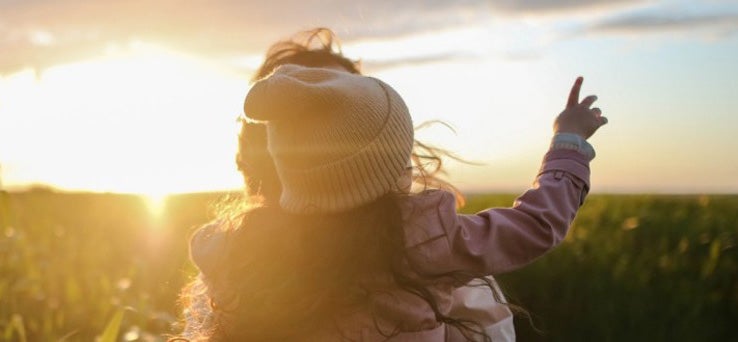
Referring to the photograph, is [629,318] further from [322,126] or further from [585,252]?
[322,126]

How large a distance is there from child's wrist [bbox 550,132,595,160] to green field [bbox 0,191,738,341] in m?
1.21

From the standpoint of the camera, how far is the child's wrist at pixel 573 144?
2461 mm

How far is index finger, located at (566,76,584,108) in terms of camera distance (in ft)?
8.43

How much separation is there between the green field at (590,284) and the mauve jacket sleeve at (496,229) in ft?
3.39

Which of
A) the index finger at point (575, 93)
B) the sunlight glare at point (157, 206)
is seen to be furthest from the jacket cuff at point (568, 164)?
the sunlight glare at point (157, 206)

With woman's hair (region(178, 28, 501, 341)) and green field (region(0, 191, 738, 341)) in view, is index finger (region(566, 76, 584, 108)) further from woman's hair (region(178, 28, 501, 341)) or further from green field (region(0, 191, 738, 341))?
green field (region(0, 191, 738, 341))

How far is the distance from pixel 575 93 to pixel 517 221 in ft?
1.66

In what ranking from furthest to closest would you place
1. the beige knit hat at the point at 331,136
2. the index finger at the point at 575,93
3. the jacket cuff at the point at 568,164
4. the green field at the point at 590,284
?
the green field at the point at 590,284 → the index finger at the point at 575,93 → the jacket cuff at the point at 568,164 → the beige knit hat at the point at 331,136

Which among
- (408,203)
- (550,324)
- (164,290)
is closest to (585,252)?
(550,324)

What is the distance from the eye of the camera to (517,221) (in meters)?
2.30

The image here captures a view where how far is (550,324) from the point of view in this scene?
3.91 metres

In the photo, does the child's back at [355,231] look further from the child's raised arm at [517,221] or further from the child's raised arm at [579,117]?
the child's raised arm at [579,117]

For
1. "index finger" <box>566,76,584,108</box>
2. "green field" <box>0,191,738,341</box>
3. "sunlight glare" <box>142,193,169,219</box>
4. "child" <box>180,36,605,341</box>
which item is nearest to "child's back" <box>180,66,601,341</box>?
"child" <box>180,36,605,341</box>

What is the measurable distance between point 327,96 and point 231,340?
2.65ft
